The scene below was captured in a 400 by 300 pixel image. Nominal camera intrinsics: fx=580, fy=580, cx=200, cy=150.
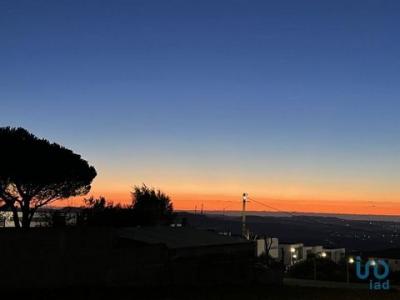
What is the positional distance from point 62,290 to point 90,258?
2673 millimetres

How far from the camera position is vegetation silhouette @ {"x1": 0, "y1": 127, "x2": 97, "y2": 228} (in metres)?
30.7

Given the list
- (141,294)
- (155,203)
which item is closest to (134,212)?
(155,203)

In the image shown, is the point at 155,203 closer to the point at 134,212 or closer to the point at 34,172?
the point at 134,212

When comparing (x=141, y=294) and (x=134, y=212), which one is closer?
(x=141, y=294)

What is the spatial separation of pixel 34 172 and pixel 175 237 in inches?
334

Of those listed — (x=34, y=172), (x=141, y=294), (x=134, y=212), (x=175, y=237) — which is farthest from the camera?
(x=134, y=212)

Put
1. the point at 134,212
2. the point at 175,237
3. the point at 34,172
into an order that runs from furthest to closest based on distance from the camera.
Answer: the point at 134,212
the point at 34,172
the point at 175,237

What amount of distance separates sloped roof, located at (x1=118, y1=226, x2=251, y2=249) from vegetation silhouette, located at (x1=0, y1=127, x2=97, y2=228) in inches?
230

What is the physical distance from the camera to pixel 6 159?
1204 inches

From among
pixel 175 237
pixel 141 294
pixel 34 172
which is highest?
pixel 34 172

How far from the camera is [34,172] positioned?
3131 centimetres

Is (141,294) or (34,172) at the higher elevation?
(34,172)

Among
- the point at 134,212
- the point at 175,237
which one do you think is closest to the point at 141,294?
the point at 175,237

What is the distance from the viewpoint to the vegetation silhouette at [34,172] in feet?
101
